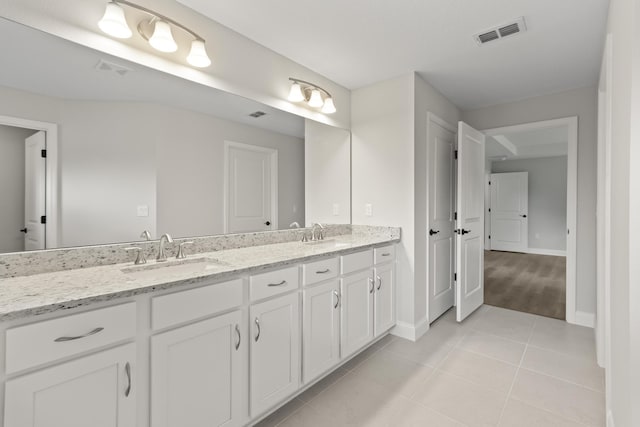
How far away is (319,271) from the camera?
1.95m

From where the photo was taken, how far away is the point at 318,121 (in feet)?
8.83

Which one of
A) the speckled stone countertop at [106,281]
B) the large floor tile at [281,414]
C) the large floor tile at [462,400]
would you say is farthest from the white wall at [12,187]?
the large floor tile at [462,400]

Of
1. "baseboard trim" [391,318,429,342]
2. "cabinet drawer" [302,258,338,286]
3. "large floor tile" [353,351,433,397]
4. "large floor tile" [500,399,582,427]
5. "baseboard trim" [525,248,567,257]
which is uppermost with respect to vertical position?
"cabinet drawer" [302,258,338,286]

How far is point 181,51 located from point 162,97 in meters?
0.28

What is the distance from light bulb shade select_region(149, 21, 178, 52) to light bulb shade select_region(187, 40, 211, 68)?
0.41ft

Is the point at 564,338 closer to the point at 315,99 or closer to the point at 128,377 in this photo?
the point at 315,99

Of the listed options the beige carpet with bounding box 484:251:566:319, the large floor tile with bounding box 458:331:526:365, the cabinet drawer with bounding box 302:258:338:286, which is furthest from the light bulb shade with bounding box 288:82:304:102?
the beige carpet with bounding box 484:251:566:319

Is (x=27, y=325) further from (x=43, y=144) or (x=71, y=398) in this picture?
(x=43, y=144)

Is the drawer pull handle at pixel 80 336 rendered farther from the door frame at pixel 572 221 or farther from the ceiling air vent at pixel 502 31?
the door frame at pixel 572 221

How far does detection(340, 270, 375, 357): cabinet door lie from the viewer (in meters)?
2.15

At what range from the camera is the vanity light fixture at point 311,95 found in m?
2.41

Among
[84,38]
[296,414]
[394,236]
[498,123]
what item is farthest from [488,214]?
[84,38]

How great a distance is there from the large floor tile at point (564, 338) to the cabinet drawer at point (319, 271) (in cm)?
194

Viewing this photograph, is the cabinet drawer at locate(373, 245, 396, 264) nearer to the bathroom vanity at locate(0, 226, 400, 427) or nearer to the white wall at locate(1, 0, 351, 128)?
the bathroom vanity at locate(0, 226, 400, 427)
